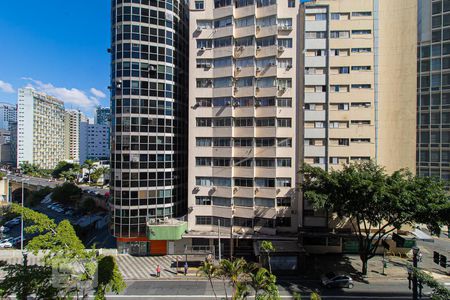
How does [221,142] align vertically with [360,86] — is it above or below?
below

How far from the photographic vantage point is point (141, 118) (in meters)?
31.8

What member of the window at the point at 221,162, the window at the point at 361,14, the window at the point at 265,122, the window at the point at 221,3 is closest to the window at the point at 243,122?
the window at the point at 265,122

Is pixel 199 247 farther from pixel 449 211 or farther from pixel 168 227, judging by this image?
pixel 449 211

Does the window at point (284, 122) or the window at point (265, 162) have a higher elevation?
the window at point (284, 122)

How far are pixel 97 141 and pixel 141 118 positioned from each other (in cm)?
15527

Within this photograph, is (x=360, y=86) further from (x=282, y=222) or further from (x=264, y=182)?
(x=282, y=222)

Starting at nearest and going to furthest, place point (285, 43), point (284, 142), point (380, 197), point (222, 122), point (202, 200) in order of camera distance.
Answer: point (380, 197) → point (284, 142) → point (285, 43) → point (222, 122) → point (202, 200)

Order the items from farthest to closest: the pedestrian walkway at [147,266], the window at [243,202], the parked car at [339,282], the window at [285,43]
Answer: the window at [243,202]
the window at [285,43]
the pedestrian walkway at [147,266]
the parked car at [339,282]

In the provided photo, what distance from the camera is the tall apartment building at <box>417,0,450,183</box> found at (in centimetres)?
3409

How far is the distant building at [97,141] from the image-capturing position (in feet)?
536

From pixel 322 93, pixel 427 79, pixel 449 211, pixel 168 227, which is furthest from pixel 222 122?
pixel 427 79

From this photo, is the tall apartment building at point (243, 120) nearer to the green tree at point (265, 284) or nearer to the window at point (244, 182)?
the window at point (244, 182)

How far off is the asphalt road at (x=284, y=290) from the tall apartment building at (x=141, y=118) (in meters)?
8.00

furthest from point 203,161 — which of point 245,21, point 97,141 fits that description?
point 97,141
